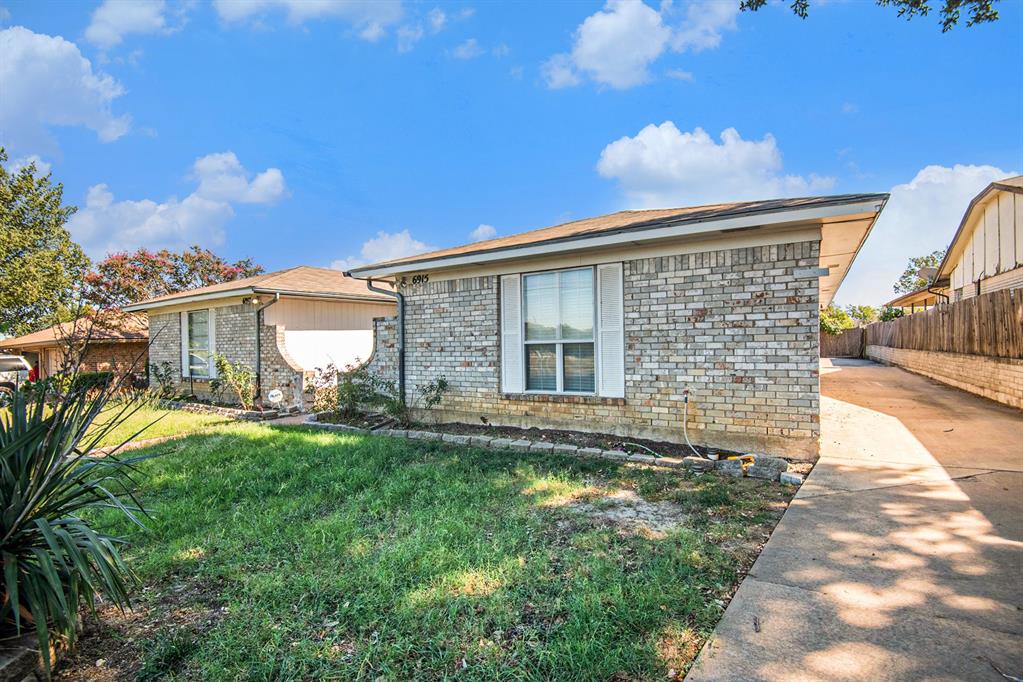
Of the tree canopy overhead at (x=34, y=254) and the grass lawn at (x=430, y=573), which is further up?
the tree canopy overhead at (x=34, y=254)

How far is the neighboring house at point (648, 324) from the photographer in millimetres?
5316

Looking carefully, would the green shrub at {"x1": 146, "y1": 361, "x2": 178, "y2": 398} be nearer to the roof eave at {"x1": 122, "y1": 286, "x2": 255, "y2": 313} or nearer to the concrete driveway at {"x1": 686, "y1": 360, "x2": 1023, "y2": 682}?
the roof eave at {"x1": 122, "y1": 286, "x2": 255, "y2": 313}

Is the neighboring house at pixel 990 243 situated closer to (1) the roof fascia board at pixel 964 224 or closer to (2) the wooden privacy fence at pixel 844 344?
(1) the roof fascia board at pixel 964 224

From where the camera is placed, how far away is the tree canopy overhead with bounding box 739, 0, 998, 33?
592 centimetres

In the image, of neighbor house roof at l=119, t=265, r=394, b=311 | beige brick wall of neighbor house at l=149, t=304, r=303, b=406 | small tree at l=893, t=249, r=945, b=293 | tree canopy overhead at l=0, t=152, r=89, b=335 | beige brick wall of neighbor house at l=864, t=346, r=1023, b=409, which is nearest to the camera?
beige brick wall of neighbor house at l=864, t=346, r=1023, b=409

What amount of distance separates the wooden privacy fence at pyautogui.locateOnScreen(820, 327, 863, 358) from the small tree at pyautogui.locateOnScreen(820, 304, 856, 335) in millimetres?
388

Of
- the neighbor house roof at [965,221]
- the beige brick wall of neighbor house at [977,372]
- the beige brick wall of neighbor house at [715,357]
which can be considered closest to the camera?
the beige brick wall of neighbor house at [715,357]

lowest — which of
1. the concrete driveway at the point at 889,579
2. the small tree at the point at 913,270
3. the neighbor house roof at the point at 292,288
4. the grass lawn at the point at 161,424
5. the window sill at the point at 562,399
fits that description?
the grass lawn at the point at 161,424

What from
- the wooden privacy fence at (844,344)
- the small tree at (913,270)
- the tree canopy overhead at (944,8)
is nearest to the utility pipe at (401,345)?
the tree canopy overhead at (944,8)

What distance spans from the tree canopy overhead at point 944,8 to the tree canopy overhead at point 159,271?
3106 centimetres

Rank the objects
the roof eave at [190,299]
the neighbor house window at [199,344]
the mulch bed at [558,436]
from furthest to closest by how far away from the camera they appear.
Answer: the neighbor house window at [199,344] → the roof eave at [190,299] → the mulch bed at [558,436]

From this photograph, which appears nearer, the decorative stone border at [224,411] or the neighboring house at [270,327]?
the decorative stone border at [224,411]

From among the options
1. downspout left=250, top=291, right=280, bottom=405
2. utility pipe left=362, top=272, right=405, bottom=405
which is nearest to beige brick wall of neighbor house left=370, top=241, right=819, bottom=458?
utility pipe left=362, top=272, right=405, bottom=405

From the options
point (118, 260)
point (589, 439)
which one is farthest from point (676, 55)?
point (118, 260)
